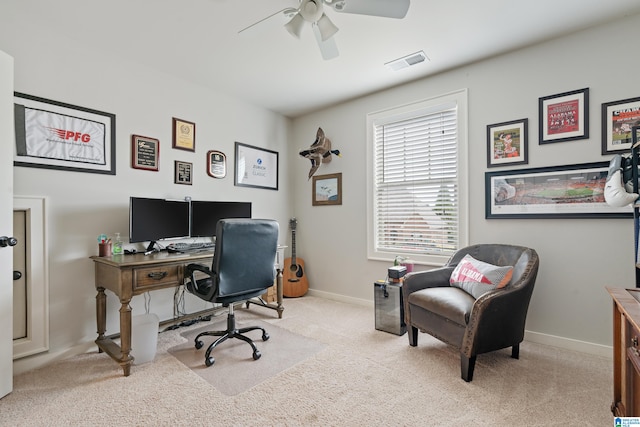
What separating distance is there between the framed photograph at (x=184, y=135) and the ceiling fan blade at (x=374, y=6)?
6.44 ft

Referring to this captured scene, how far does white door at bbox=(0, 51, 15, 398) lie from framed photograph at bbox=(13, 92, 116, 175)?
1.23 feet

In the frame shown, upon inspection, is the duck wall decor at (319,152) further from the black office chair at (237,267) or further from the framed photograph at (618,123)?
the framed photograph at (618,123)

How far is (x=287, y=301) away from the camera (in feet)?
12.5

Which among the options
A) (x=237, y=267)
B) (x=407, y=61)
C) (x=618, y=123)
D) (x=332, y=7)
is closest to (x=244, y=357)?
(x=237, y=267)

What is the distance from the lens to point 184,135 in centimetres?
310

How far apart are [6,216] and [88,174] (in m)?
0.73

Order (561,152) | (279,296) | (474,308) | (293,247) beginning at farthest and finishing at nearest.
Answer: (293,247)
(279,296)
(561,152)
(474,308)

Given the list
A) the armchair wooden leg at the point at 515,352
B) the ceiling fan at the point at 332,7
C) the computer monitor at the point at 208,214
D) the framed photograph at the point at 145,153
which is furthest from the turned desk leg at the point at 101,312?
the armchair wooden leg at the point at 515,352

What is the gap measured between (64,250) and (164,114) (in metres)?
1.48

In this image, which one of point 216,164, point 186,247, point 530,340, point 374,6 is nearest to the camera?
→ point 374,6

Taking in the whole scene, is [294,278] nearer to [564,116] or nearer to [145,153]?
[145,153]

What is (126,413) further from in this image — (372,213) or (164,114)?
(372,213)

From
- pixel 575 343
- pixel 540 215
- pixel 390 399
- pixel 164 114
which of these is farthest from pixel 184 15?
pixel 575 343

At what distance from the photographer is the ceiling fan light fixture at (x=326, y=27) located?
190 centimetres
